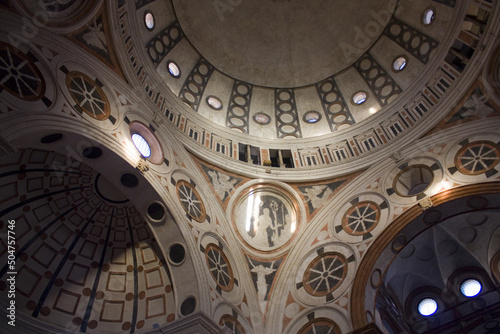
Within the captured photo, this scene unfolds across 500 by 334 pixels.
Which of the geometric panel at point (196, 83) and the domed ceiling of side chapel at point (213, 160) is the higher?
the geometric panel at point (196, 83)

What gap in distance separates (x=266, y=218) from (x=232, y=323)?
4647 millimetres

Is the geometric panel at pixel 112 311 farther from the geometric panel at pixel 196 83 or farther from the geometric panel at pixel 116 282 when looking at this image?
the geometric panel at pixel 196 83

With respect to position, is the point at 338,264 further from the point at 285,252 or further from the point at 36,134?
the point at 36,134

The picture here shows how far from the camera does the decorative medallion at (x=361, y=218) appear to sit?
1474 cm

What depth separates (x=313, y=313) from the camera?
44.6 ft

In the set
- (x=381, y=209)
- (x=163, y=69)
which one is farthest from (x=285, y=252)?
(x=163, y=69)

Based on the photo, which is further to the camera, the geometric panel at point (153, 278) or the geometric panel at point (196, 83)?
the geometric panel at point (196, 83)

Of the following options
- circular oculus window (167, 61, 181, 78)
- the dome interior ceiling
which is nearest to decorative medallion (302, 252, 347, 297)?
the dome interior ceiling

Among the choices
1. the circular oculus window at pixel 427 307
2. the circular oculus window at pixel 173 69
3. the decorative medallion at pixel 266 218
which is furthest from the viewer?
the circular oculus window at pixel 427 307

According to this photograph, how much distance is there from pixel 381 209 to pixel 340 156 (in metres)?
3.26

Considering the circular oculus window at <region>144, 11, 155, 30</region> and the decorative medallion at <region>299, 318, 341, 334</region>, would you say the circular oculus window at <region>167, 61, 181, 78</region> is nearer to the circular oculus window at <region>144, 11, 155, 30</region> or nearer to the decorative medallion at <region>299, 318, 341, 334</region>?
the circular oculus window at <region>144, 11, 155, 30</region>

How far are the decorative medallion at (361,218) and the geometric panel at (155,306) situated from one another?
23.0 ft

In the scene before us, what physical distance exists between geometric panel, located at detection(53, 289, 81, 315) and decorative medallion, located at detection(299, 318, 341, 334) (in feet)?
23.8

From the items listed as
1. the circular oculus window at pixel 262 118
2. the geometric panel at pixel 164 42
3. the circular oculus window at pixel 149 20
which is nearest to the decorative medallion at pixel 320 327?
the circular oculus window at pixel 262 118
